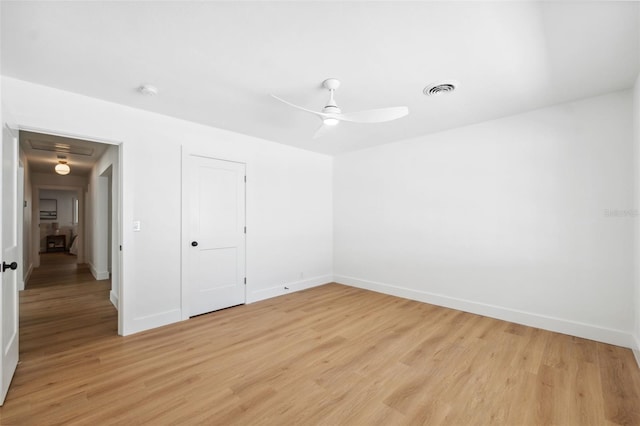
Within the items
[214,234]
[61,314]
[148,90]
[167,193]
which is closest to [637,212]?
[214,234]

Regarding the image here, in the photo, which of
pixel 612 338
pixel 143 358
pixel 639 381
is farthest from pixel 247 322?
pixel 612 338

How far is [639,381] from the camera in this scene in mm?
2164

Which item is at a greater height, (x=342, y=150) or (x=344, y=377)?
(x=342, y=150)

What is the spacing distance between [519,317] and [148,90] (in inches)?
189

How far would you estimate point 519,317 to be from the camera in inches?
131

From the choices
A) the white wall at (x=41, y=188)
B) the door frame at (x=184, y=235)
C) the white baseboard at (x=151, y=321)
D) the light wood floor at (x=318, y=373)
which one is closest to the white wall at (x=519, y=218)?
the light wood floor at (x=318, y=373)

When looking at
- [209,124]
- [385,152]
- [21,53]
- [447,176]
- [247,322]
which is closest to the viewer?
[21,53]

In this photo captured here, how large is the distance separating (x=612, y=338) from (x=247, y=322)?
12.8 feet

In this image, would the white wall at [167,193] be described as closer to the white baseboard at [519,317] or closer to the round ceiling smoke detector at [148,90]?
the round ceiling smoke detector at [148,90]

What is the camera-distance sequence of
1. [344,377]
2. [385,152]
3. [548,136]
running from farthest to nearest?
[385,152] → [548,136] → [344,377]

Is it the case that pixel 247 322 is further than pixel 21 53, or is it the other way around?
pixel 247 322

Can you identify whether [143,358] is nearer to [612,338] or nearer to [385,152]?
[385,152]

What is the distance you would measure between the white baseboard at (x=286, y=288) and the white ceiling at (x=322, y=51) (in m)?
2.75

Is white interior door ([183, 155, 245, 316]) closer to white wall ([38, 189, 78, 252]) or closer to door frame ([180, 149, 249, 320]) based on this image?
door frame ([180, 149, 249, 320])
